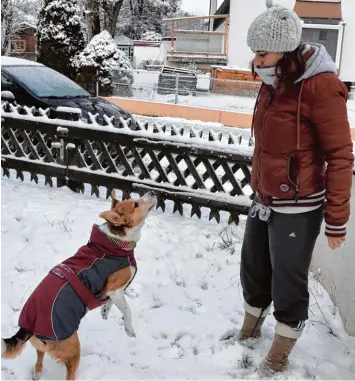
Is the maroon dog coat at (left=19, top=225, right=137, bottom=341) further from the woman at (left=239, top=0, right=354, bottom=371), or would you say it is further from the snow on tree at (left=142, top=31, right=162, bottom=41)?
the snow on tree at (left=142, top=31, right=162, bottom=41)

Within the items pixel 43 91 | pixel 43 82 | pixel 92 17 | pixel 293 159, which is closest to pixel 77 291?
pixel 293 159

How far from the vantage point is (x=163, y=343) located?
3.21m

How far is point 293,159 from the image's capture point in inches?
97.9

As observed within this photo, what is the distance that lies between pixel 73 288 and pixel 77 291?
27mm

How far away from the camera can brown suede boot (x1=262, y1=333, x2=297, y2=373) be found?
2.81 metres

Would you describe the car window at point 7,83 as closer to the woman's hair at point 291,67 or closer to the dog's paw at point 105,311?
the dog's paw at point 105,311

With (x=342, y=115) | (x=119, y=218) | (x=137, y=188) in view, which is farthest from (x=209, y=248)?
(x=342, y=115)

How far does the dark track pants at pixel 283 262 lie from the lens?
261cm

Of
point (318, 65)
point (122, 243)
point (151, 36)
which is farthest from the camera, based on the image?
point (151, 36)

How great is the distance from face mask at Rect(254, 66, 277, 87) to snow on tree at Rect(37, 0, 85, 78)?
61.2ft

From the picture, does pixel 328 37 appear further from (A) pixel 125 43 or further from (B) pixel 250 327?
(B) pixel 250 327

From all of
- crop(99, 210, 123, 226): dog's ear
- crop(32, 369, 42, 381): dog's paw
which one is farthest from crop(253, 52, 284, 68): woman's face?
crop(32, 369, 42, 381): dog's paw

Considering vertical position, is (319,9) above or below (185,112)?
above

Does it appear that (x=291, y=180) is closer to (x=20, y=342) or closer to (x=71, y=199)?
(x=20, y=342)
